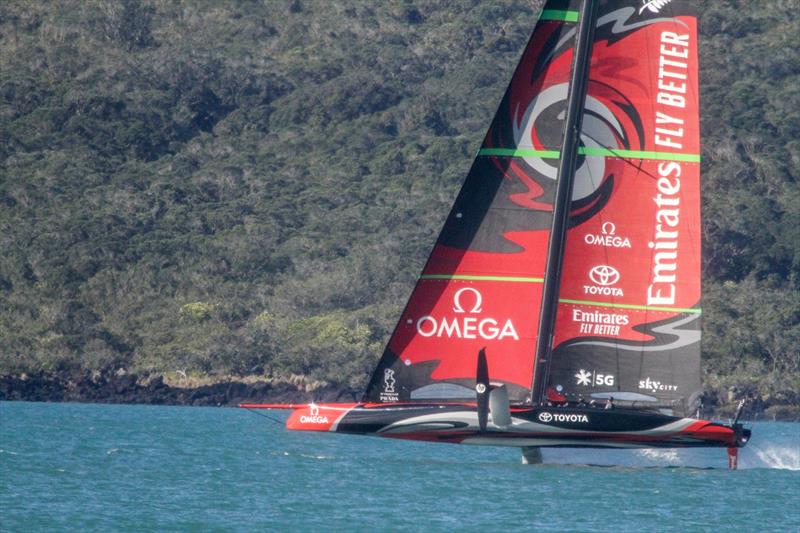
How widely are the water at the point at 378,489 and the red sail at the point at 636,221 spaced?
2.00 m

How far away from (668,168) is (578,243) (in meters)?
1.77

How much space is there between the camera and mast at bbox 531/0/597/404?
89.6 feet

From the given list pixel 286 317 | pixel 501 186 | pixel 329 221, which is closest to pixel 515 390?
pixel 501 186

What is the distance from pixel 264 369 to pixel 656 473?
161 ft

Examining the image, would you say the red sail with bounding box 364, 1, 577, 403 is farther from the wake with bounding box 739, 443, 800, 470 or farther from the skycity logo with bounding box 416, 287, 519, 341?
the wake with bounding box 739, 443, 800, 470

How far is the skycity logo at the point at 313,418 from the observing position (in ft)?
89.1

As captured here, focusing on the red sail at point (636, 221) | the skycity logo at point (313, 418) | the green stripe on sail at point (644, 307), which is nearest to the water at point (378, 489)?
the skycity logo at point (313, 418)

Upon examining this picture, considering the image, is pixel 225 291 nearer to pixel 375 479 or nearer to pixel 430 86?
pixel 430 86

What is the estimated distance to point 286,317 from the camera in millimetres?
84562

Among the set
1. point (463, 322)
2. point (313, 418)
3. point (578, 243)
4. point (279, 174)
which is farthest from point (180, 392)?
point (578, 243)

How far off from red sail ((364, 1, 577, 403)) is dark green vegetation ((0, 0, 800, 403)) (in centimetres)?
4909

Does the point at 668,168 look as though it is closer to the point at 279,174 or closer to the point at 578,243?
the point at 578,243

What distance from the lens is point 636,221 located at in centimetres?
2767

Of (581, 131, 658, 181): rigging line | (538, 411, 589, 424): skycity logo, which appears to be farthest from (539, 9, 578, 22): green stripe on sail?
(538, 411, 589, 424): skycity logo
